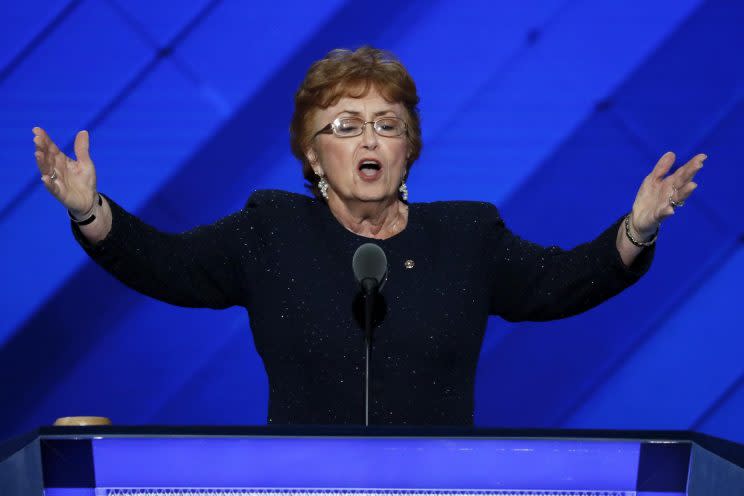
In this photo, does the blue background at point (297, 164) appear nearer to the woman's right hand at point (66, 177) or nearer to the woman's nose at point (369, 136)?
the woman's nose at point (369, 136)

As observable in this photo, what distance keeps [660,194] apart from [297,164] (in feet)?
4.85

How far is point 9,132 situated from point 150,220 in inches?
18.7

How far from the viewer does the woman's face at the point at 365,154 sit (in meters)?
1.50

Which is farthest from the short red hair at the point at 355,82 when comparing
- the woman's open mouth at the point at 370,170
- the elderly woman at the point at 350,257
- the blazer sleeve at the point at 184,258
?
the blazer sleeve at the point at 184,258

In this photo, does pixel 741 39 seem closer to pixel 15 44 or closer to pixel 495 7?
pixel 495 7

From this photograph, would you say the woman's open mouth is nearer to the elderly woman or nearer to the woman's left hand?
the elderly woman

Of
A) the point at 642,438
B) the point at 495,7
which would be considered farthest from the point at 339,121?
the point at 495,7

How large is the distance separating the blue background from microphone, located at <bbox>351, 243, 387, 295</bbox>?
1.54m

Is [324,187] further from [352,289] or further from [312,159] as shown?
[352,289]

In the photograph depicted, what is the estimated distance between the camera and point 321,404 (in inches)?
54.5

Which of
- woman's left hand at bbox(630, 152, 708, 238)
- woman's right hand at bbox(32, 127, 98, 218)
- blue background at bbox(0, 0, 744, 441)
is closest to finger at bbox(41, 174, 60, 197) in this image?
woman's right hand at bbox(32, 127, 98, 218)

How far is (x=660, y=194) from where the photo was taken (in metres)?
1.31

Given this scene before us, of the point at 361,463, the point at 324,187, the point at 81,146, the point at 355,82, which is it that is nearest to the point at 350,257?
the point at 324,187

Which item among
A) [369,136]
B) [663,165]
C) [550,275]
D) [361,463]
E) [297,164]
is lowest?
[361,463]
